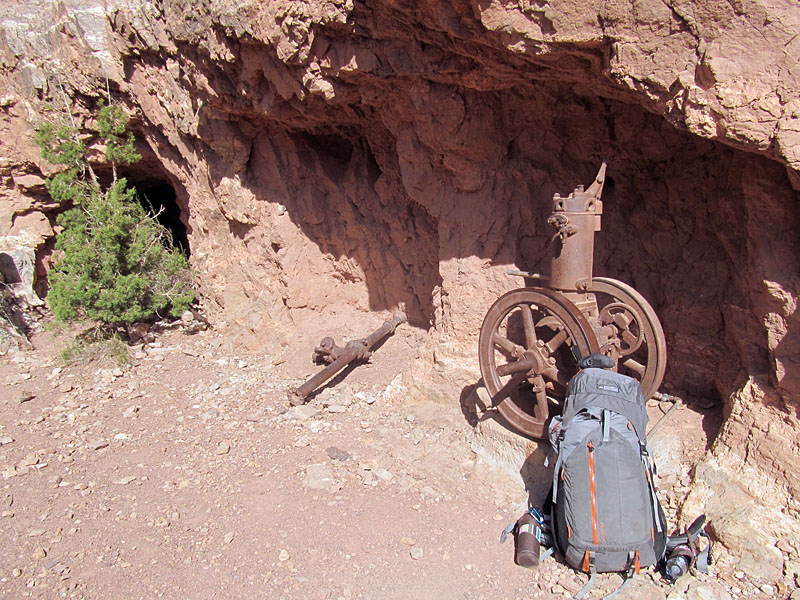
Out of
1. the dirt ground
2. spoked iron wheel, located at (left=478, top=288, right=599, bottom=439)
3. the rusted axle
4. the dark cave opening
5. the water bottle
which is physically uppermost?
the dark cave opening

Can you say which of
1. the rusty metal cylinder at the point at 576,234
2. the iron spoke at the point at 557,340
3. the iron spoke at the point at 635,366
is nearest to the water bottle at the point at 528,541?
the iron spoke at the point at 557,340

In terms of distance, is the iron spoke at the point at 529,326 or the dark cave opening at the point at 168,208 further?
the dark cave opening at the point at 168,208

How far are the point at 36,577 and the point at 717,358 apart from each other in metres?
4.62

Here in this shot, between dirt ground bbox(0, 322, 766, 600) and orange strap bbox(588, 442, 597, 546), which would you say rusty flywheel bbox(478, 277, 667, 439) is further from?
orange strap bbox(588, 442, 597, 546)

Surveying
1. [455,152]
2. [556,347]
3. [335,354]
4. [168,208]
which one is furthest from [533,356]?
[168,208]

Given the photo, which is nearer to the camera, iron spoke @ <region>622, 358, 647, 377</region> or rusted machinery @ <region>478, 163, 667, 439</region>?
rusted machinery @ <region>478, 163, 667, 439</region>

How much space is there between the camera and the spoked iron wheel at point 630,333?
11.3 feet

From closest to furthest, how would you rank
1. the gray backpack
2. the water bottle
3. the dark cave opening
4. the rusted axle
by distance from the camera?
the gray backpack
the water bottle
the rusted axle
the dark cave opening

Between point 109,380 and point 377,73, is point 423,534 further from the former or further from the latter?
point 109,380

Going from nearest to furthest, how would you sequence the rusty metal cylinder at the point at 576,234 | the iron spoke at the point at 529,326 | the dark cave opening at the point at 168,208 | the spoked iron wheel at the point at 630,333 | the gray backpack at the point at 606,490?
the gray backpack at the point at 606,490 < the spoked iron wheel at the point at 630,333 < the rusty metal cylinder at the point at 576,234 < the iron spoke at the point at 529,326 < the dark cave opening at the point at 168,208

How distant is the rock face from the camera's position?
2957 mm

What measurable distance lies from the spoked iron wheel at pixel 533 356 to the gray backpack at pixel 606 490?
514mm

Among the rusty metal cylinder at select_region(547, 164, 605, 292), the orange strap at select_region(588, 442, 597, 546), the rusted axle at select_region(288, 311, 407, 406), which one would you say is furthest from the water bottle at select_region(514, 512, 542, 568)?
the rusted axle at select_region(288, 311, 407, 406)

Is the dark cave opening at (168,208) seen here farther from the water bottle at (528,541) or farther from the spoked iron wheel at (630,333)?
the water bottle at (528,541)
